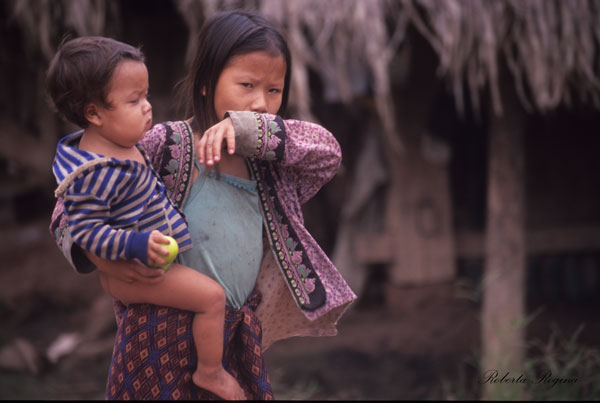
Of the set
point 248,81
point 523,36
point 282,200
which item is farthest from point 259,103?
point 523,36

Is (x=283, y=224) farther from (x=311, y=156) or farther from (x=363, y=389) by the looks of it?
(x=363, y=389)

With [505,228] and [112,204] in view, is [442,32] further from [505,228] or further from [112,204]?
[112,204]

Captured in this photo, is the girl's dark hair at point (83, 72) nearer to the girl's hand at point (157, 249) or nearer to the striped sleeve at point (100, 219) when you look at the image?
the striped sleeve at point (100, 219)

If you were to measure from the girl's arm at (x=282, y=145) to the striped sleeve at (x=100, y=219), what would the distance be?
212 millimetres

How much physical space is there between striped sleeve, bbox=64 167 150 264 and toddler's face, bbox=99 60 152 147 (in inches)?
3.6

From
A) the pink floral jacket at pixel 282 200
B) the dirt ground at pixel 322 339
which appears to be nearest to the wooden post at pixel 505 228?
the dirt ground at pixel 322 339

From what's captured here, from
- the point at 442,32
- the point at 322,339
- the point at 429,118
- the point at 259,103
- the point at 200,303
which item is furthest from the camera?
the point at 429,118

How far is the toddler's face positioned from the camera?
4.38ft

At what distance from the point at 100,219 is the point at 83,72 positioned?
1.04ft

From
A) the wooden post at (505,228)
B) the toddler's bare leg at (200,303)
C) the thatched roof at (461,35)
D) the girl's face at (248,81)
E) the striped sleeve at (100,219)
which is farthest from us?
the wooden post at (505,228)

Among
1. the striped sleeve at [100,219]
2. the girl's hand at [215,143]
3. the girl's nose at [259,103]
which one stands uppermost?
the girl's nose at [259,103]

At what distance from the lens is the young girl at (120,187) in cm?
128

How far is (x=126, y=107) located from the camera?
4.43ft

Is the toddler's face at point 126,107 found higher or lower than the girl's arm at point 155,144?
higher
